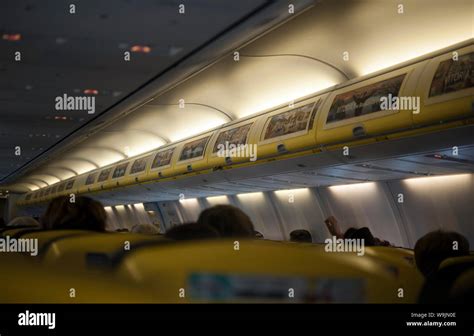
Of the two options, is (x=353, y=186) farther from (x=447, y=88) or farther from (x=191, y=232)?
(x=191, y=232)

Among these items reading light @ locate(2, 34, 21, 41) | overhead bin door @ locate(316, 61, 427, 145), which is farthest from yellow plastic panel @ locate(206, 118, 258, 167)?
reading light @ locate(2, 34, 21, 41)

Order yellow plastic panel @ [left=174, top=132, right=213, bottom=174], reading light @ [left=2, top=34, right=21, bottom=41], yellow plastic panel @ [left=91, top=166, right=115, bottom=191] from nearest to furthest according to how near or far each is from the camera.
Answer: reading light @ [left=2, top=34, right=21, bottom=41]
yellow plastic panel @ [left=174, top=132, right=213, bottom=174]
yellow plastic panel @ [left=91, top=166, right=115, bottom=191]

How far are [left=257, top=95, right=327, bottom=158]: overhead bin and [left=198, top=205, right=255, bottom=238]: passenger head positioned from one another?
4.81 meters

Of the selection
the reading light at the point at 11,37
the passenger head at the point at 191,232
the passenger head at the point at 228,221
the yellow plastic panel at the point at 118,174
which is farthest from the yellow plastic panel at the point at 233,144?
the passenger head at the point at 191,232

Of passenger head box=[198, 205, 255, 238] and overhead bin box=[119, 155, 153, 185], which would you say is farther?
overhead bin box=[119, 155, 153, 185]

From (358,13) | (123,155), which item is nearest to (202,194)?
(123,155)

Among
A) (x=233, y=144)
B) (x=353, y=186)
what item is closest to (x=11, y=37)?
(x=233, y=144)

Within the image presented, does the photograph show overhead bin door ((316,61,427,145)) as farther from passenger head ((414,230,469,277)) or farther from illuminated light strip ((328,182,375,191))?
illuminated light strip ((328,182,375,191))

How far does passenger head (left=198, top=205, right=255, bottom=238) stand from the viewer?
1.69 m

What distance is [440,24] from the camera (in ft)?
19.7

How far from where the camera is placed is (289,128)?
7.23 m

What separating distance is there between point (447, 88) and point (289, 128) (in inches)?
108

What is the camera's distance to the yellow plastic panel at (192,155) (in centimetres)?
930
